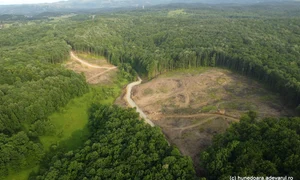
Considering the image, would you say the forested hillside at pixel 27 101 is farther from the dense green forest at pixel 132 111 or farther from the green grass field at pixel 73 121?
the green grass field at pixel 73 121

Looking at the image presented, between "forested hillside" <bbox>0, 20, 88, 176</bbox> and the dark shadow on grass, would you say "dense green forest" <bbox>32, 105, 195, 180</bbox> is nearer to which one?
the dark shadow on grass

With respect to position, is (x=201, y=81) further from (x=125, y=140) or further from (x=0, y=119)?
(x=0, y=119)

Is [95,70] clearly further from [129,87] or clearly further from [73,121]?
[73,121]

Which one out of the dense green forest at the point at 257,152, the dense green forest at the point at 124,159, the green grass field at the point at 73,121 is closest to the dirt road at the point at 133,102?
the green grass field at the point at 73,121

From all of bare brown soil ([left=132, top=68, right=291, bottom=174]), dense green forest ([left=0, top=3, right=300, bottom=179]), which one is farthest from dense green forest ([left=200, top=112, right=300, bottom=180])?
bare brown soil ([left=132, top=68, right=291, bottom=174])

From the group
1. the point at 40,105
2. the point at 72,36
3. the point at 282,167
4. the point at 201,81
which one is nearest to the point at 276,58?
the point at 201,81

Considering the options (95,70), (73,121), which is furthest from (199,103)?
(95,70)
